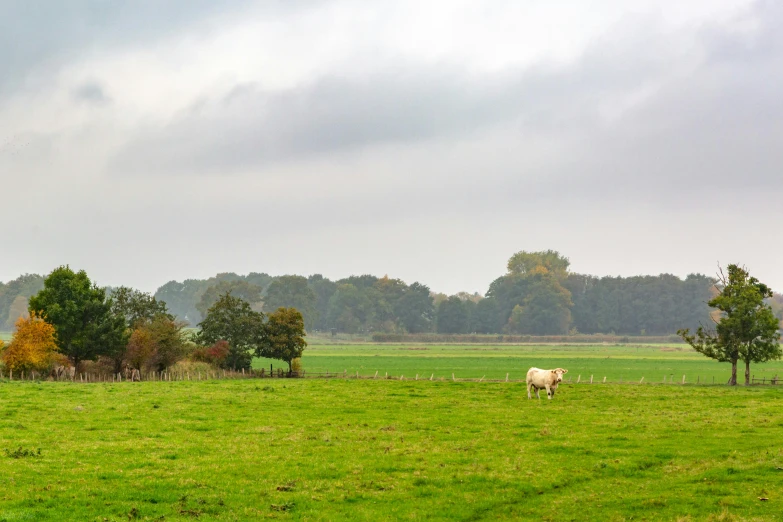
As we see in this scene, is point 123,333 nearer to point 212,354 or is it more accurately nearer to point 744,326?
point 212,354

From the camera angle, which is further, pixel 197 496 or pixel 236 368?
pixel 236 368

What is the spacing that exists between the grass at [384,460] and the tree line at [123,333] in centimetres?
2457

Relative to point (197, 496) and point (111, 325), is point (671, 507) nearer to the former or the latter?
point (197, 496)

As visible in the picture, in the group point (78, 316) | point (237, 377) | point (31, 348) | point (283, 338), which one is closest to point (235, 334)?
point (283, 338)

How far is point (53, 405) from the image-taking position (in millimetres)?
41750

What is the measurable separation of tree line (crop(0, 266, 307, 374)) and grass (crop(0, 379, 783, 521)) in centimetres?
2457

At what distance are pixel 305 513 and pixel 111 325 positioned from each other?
57.7 meters

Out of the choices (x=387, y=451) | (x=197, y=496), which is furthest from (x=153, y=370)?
(x=197, y=496)

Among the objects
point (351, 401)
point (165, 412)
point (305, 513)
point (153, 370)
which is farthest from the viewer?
point (153, 370)

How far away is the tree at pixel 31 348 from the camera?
66750 millimetres

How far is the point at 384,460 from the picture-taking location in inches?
1047

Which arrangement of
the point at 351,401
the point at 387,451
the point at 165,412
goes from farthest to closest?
the point at 351,401 → the point at 165,412 → the point at 387,451

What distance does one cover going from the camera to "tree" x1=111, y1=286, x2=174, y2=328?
85.6 m

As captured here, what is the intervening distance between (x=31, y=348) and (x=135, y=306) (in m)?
20.3
